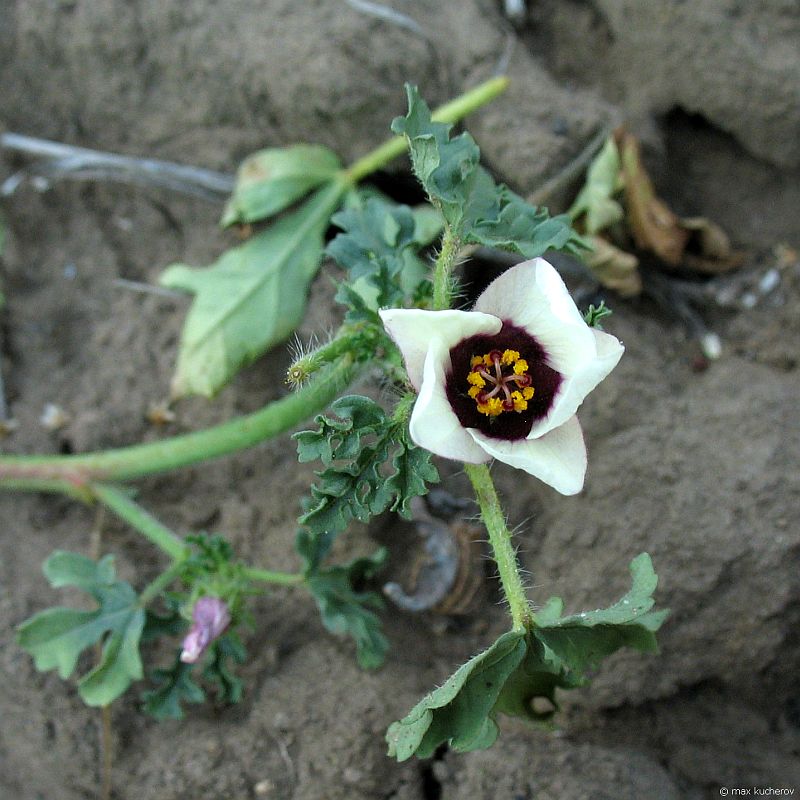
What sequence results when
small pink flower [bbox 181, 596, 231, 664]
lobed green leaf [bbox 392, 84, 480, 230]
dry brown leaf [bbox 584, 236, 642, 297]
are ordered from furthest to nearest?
dry brown leaf [bbox 584, 236, 642, 297] < small pink flower [bbox 181, 596, 231, 664] < lobed green leaf [bbox 392, 84, 480, 230]

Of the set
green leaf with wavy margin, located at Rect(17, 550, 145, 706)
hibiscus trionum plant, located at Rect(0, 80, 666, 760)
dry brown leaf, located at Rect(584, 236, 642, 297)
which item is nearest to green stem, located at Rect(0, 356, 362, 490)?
hibiscus trionum plant, located at Rect(0, 80, 666, 760)

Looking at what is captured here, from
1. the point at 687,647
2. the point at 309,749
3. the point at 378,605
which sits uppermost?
the point at 687,647

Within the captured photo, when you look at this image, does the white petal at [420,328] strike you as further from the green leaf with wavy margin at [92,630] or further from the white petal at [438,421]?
the green leaf with wavy margin at [92,630]

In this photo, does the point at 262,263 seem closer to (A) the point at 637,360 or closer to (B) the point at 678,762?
(A) the point at 637,360

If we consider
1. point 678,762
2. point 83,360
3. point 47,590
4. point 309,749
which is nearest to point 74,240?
point 83,360

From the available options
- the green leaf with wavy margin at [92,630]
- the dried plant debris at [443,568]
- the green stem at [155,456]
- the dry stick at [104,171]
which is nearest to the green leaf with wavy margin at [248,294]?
the green stem at [155,456]

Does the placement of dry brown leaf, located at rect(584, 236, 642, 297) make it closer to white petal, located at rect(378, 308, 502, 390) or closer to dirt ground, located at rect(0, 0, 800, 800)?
dirt ground, located at rect(0, 0, 800, 800)

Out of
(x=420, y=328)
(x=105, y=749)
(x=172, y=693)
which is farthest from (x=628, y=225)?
(x=105, y=749)

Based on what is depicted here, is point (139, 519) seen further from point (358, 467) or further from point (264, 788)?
point (358, 467)

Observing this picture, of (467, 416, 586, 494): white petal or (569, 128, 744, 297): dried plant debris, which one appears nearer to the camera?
(467, 416, 586, 494): white petal
